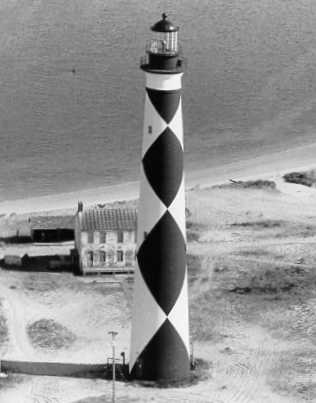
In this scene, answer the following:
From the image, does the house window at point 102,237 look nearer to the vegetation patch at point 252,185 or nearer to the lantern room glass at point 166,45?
the vegetation patch at point 252,185

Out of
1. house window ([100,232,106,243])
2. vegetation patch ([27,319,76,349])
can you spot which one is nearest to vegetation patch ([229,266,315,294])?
house window ([100,232,106,243])

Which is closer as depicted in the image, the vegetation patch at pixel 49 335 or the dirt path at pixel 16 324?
the dirt path at pixel 16 324

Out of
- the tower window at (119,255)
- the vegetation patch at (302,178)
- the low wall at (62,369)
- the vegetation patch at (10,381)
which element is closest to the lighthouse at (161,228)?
the low wall at (62,369)

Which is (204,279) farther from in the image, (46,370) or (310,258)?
(46,370)

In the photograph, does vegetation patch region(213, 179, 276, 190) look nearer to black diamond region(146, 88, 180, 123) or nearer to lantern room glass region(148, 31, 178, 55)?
black diamond region(146, 88, 180, 123)

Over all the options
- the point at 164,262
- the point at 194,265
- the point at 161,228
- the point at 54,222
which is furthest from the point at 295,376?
the point at 54,222
